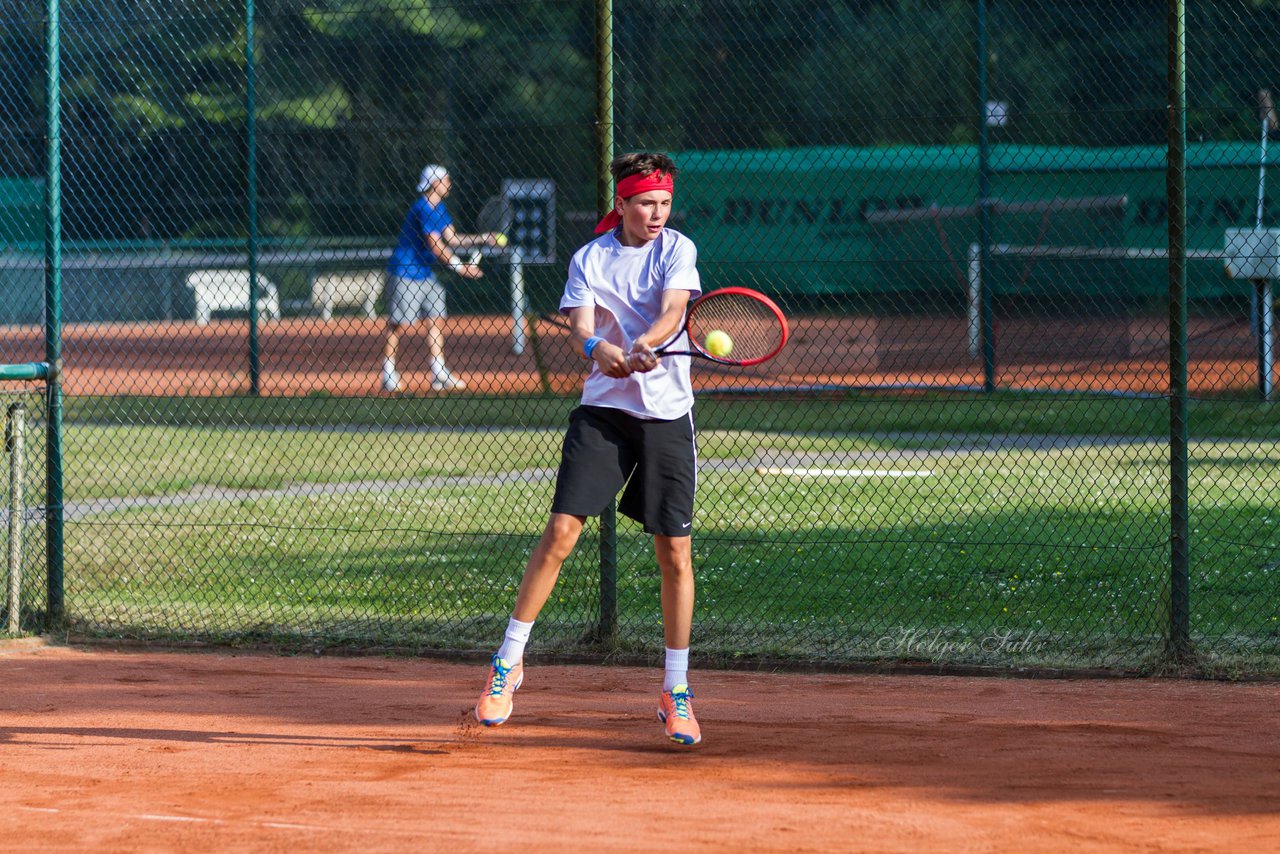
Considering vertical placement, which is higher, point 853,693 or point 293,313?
point 293,313

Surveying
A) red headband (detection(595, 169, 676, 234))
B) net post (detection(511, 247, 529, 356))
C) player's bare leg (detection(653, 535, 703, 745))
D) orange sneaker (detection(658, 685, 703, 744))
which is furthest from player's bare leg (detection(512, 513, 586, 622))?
net post (detection(511, 247, 529, 356))

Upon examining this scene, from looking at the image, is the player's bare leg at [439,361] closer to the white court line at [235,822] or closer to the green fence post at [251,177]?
the green fence post at [251,177]

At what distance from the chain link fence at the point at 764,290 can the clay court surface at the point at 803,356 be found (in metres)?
0.03

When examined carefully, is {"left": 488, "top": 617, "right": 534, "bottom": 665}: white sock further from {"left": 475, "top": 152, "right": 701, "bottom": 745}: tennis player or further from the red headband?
the red headband

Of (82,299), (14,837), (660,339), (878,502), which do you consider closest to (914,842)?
(660,339)

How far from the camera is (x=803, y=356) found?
830cm

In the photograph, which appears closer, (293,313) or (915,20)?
(915,20)

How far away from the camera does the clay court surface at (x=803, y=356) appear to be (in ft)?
25.1

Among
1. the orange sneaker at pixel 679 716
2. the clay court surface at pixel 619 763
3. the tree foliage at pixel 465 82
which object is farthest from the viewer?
the tree foliage at pixel 465 82

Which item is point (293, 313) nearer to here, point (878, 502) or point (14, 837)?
point (878, 502)

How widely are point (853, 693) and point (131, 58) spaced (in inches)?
186

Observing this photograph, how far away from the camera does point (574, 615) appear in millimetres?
6930

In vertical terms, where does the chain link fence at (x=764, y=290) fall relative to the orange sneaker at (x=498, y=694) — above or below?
above

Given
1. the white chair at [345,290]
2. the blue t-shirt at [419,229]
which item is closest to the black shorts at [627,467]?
the blue t-shirt at [419,229]
